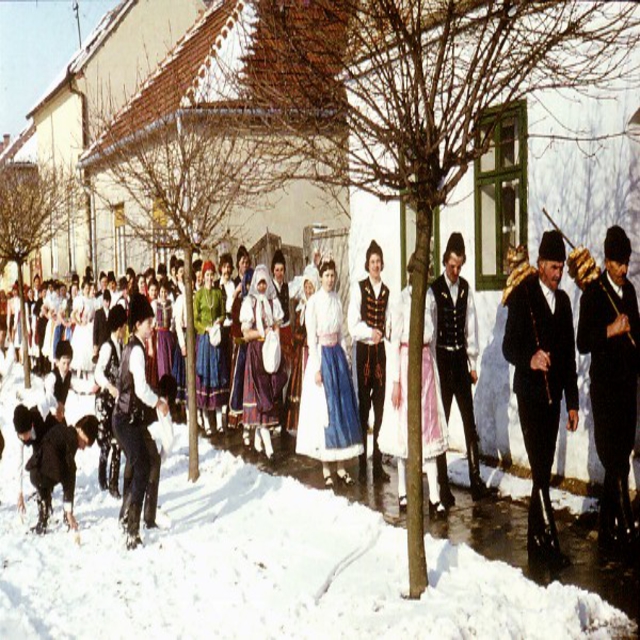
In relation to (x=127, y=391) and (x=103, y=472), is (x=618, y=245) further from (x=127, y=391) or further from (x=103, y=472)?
(x=103, y=472)

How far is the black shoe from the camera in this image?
781 cm

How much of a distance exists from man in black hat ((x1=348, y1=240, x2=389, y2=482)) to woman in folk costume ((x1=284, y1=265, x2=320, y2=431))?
1.56 m

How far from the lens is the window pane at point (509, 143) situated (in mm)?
10125

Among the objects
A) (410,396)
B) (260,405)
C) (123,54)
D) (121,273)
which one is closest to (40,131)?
(123,54)

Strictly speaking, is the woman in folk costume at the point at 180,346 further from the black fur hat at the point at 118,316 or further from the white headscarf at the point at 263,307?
the black fur hat at the point at 118,316

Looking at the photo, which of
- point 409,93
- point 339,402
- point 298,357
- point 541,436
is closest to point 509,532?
point 541,436

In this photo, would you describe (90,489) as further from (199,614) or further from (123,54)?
(123,54)

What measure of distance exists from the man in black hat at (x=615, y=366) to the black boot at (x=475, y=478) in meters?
1.89

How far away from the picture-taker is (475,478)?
8594mm

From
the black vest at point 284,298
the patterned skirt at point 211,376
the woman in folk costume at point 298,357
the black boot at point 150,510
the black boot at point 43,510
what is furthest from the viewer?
the patterned skirt at point 211,376

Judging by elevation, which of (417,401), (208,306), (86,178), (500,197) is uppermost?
(86,178)

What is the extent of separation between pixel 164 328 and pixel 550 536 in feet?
31.1

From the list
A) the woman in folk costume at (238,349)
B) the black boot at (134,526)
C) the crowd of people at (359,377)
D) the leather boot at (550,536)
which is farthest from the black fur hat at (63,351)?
the leather boot at (550,536)

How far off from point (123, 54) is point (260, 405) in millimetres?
18771
